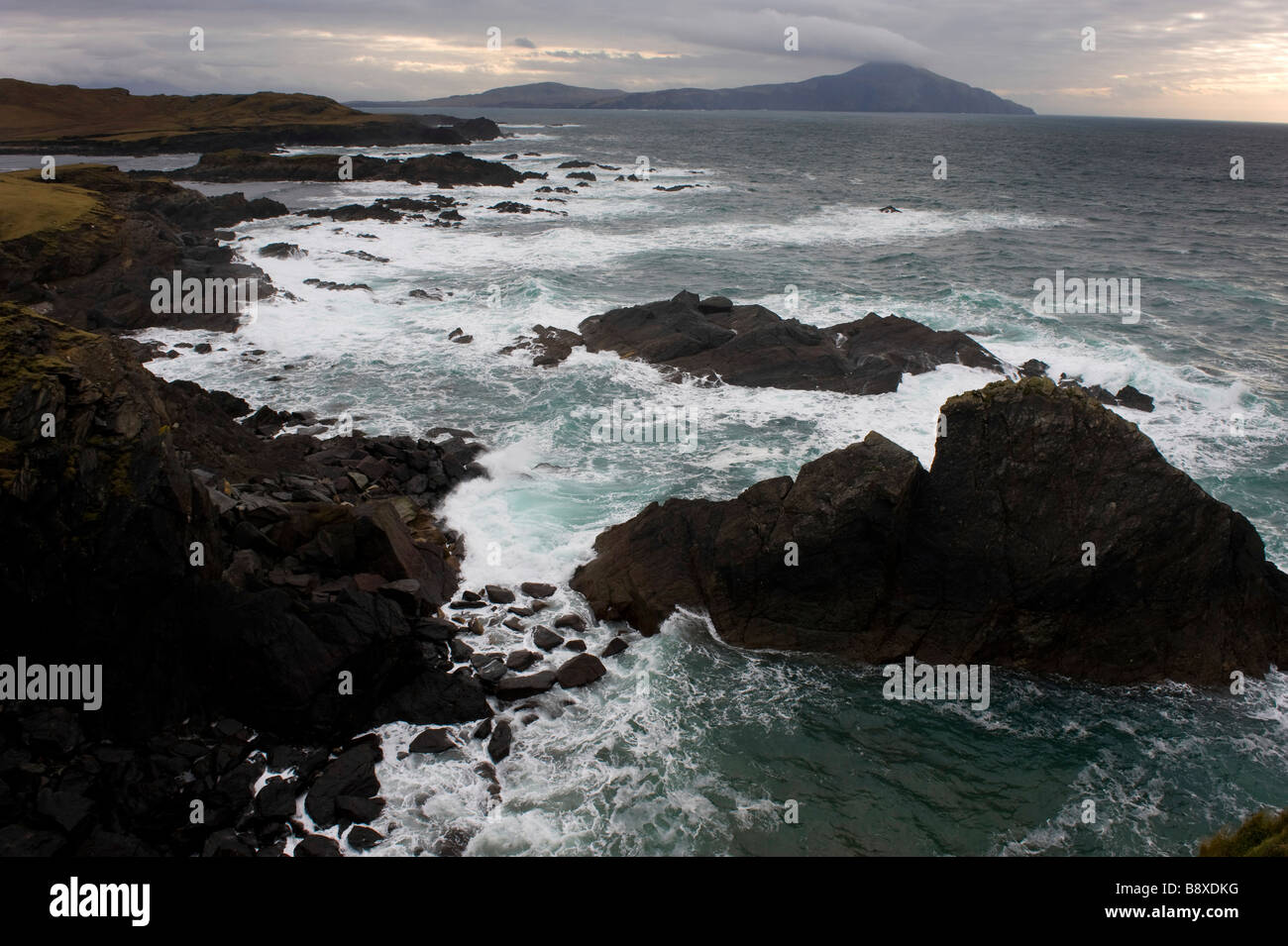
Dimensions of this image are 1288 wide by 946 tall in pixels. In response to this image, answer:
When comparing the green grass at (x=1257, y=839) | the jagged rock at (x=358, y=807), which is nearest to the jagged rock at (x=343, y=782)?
the jagged rock at (x=358, y=807)

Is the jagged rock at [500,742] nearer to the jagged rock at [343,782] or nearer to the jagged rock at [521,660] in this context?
the jagged rock at [521,660]

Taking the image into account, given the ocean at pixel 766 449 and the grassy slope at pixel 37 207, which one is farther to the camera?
the grassy slope at pixel 37 207

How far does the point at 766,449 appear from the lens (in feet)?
72.8

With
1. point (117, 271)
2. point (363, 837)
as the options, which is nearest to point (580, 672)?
point (363, 837)

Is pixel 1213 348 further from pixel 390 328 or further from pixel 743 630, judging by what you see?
pixel 390 328

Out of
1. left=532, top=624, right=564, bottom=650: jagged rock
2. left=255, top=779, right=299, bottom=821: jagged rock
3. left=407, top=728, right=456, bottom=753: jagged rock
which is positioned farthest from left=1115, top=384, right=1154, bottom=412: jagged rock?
left=255, top=779, right=299, bottom=821: jagged rock

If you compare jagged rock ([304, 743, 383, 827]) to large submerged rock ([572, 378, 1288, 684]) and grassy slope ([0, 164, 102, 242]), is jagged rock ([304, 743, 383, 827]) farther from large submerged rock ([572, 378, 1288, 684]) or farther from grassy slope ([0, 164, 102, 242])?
grassy slope ([0, 164, 102, 242])

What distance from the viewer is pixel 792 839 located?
10.8 m

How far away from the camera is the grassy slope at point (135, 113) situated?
3947 inches

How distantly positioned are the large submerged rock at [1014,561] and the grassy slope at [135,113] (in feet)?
353

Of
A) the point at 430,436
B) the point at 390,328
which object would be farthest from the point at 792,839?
the point at 390,328

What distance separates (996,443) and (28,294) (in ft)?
105

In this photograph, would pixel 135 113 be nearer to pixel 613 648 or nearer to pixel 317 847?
pixel 613 648

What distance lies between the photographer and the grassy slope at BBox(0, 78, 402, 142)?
100250 mm
